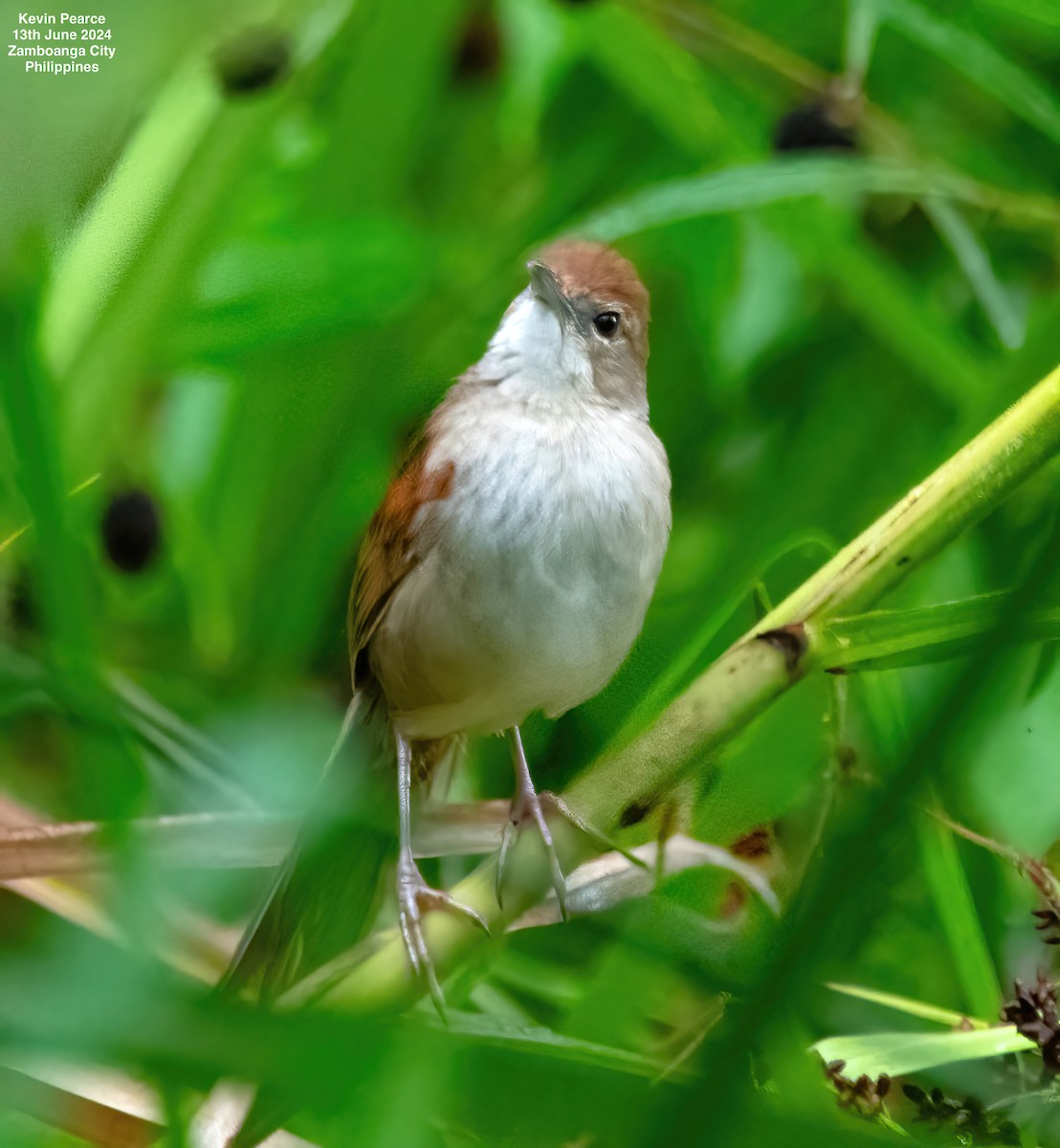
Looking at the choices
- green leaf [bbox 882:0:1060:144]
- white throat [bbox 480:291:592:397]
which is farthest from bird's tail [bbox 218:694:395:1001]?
green leaf [bbox 882:0:1060:144]

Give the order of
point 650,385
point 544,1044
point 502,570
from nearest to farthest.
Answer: point 544,1044, point 502,570, point 650,385

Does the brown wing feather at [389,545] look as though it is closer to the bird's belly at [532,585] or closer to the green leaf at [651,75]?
the bird's belly at [532,585]

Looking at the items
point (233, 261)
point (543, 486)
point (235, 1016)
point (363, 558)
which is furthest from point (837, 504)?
point (235, 1016)

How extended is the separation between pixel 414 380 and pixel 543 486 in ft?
0.42

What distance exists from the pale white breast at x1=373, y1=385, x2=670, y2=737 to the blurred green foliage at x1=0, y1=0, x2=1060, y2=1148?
6 centimetres

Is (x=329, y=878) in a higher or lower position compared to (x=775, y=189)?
lower

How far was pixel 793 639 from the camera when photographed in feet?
2.45

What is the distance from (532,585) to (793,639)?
0.52 ft

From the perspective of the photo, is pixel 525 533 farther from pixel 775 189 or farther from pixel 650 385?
pixel 775 189

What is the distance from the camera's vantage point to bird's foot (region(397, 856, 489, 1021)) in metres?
0.73

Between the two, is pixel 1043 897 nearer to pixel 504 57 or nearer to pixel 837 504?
pixel 837 504

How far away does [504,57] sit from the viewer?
92 centimetres

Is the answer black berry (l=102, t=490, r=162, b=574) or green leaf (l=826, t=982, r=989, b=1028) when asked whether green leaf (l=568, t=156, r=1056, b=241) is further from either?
green leaf (l=826, t=982, r=989, b=1028)

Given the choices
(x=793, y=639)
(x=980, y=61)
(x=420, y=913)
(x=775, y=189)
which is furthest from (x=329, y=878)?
(x=980, y=61)
